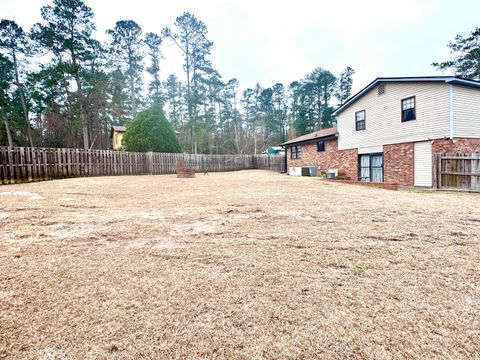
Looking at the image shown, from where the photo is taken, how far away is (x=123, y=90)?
28.7 metres

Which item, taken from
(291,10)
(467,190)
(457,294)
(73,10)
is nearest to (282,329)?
(457,294)

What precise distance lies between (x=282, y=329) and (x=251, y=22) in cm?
2170

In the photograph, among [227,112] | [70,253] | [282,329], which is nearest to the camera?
[282,329]

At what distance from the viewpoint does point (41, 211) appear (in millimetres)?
4777

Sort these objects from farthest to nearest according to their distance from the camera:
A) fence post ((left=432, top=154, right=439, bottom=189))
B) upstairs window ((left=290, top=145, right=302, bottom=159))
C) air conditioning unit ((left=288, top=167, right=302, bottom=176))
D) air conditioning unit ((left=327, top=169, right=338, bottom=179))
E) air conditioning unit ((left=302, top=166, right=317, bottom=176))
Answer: upstairs window ((left=290, top=145, right=302, bottom=159))
air conditioning unit ((left=288, top=167, right=302, bottom=176))
air conditioning unit ((left=302, top=166, right=317, bottom=176))
air conditioning unit ((left=327, top=169, right=338, bottom=179))
fence post ((left=432, top=154, right=439, bottom=189))

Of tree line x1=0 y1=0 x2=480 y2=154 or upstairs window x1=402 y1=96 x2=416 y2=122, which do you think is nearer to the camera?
upstairs window x1=402 y1=96 x2=416 y2=122

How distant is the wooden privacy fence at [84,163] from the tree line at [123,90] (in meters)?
5.45

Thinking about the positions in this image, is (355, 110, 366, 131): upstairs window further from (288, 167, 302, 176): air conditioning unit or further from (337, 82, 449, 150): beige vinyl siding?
(288, 167, 302, 176): air conditioning unit

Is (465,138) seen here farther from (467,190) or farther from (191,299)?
(191,299)

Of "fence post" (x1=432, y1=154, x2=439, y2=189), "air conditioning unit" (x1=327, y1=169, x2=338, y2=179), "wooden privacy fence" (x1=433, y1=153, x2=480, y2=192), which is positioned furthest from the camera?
"air conditioning unit" (x1=327, y1=169, x2=338, y2=179)

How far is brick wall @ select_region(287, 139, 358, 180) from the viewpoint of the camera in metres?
14.9

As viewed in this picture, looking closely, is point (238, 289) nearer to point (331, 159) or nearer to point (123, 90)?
point (331, 159)

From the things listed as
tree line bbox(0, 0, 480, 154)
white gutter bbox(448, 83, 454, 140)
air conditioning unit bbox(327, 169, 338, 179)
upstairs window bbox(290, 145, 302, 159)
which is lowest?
air conditioning unit bbox(327, 169, 338, 179)

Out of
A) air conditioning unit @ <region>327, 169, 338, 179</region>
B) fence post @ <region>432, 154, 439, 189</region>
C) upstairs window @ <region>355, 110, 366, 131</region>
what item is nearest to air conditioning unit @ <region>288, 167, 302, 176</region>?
air conditioning unit @ <region>327, 169, 338, 179</region>
